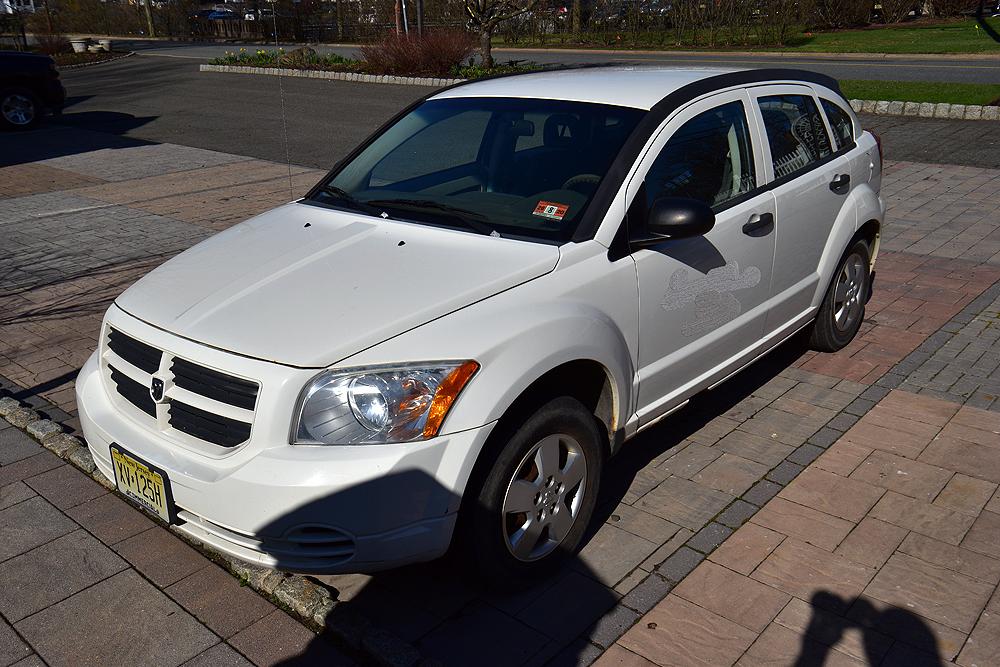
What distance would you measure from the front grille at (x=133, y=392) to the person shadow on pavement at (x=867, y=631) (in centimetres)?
256

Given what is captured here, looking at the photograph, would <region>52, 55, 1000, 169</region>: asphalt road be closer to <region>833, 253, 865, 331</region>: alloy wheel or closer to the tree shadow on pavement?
<region>833, 253, 865, 331</region>: alloy wheel

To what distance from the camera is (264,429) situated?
3.01 meters

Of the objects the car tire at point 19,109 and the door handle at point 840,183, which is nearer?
the door handle at point 840,183

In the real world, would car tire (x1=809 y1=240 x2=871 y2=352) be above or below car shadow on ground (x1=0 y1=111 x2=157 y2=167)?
above

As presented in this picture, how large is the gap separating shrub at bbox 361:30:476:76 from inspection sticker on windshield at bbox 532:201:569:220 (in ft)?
66.9

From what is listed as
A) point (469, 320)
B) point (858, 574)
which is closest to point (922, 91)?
point (858, 574)

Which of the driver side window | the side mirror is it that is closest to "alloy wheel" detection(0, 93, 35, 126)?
the driver side window

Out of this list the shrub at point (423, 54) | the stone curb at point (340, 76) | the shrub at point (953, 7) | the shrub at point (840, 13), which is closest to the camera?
the stone curb at point (340, 76)

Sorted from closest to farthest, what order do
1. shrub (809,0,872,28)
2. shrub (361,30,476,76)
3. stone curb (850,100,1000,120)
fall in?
1. stone curb (850,100,1000,120)
2. shrub (361,30,476,76)
3. shrub (809,0,872,28)

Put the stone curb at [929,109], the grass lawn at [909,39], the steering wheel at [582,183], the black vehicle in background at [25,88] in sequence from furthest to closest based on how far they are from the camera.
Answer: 1. the grass lawn at [909,39]
2. the black vehicle in background at [25,88]
3. the stone curb at [929,109]
4. the steering wheel at [582,183]

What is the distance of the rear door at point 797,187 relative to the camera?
4738 millimetres

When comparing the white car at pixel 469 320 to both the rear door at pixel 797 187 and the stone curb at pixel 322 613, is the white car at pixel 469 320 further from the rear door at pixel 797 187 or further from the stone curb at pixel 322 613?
the stone curb at pixel 322 613

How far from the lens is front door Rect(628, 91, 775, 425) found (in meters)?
3.93

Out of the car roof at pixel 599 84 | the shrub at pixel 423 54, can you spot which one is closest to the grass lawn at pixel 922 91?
the shrub at pixel 423 54
